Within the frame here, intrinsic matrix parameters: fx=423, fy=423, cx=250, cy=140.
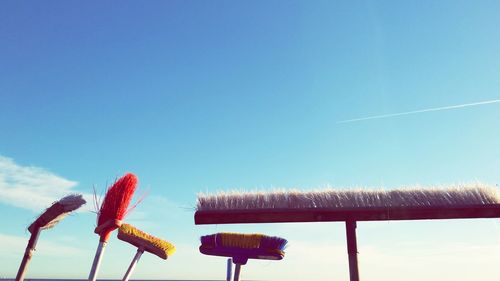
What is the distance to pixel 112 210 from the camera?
364 cm

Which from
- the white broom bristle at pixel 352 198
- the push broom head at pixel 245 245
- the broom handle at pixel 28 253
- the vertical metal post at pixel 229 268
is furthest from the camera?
the broom handle at pixel 28 253

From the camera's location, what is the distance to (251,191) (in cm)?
388

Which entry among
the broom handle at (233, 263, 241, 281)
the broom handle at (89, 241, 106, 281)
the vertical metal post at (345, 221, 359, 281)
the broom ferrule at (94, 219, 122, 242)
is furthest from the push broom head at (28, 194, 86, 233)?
the vertical metal post at (345, 221, 359, 281)

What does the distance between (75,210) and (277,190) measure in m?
2.23

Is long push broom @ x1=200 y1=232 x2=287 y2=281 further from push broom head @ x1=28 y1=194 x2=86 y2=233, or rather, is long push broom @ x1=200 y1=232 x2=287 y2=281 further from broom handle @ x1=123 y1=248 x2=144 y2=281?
push broom head @ x1=28 y1=194 x2=86 y2=233

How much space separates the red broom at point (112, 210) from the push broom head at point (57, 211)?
832 mm

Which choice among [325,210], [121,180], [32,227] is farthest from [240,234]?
[32,227]

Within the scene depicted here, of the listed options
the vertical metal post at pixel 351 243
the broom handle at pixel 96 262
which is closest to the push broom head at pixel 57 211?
the broom handle at pixel 96 262

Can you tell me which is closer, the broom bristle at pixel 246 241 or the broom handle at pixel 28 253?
the broom bristle at pixel 246 241

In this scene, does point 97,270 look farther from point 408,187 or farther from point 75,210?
point 408,187

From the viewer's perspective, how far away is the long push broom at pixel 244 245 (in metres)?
3.62

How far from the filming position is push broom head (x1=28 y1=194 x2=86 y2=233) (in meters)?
4.43

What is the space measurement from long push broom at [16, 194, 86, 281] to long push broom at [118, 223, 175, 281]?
0.85 metres

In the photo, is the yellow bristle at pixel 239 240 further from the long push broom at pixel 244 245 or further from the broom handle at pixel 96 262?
the broom handle at pixel 96 262
